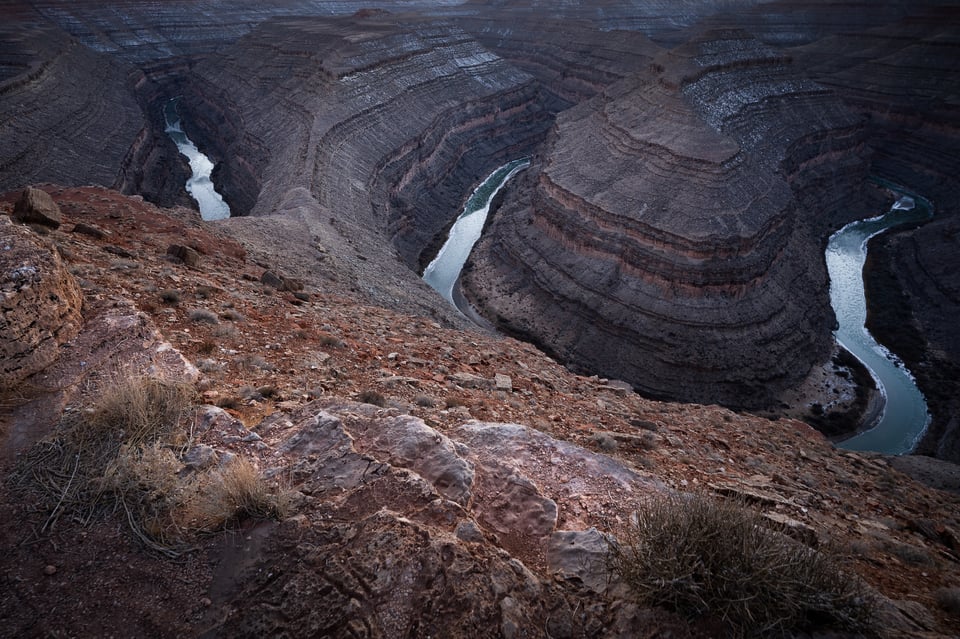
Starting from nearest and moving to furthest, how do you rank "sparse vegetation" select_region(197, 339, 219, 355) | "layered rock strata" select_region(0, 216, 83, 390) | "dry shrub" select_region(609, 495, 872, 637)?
"dry shrub" select_region(609, 495, 872, 637)
"layered rock strata" select_region(0, 216, 83, 390)
"sparse vegetation" select_region(197, 339, 219, 355)

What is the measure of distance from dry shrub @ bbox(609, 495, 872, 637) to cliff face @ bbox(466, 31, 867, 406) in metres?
23.1

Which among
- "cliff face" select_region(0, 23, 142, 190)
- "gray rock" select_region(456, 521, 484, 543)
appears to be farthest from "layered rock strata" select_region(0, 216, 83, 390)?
"cliff face" select_region(0, 23, 142, 190)

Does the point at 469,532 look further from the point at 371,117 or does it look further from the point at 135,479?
the point at 371,117

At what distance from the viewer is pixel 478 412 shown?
8.73 m

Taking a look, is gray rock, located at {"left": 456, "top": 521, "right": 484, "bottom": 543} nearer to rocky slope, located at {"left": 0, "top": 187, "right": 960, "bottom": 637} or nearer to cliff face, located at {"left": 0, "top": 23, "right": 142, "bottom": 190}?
rocky slope, located at {"left": 0, "top": 187, "right": 960, "bottom": 637}

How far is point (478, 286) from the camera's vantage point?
34.4 metres

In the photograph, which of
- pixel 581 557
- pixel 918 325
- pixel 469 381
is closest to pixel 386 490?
pixel 581 557

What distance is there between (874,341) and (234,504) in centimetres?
3610

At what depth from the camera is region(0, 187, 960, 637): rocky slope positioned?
4484mm

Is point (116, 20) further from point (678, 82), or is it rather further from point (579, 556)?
point (579, 556)

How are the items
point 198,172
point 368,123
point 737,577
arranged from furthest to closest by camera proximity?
point 198,172
point 368,123
point 737,577

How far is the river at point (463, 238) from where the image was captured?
3556 cm

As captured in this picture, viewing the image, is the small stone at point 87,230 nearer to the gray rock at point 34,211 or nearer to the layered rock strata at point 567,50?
the gray rock at point 34,211

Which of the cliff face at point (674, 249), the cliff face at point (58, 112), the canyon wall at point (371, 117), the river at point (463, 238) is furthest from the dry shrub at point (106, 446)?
the cliff face at point (58, 112)
